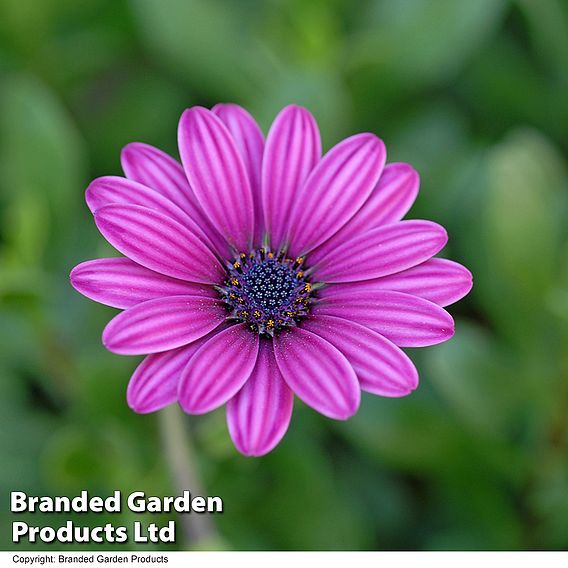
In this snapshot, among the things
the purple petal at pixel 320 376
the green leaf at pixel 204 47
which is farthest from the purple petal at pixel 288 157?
the green leaf at pixel 204 47

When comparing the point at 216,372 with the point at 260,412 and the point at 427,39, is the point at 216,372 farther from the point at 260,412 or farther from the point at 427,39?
the point at 427,39

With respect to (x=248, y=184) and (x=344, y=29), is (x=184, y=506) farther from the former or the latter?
(x=344, y=29)

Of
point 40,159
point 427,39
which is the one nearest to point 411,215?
point 427,39

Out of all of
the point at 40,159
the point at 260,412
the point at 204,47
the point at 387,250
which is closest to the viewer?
the point at 260,412

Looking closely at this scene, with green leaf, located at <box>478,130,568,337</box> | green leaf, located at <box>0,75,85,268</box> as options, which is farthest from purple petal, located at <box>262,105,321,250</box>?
green leaf, located at <box>0,75,85,268</box>

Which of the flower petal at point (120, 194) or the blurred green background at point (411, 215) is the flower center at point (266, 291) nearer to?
the flower petal at point (120, 194)

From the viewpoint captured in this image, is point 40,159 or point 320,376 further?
point 40,159
